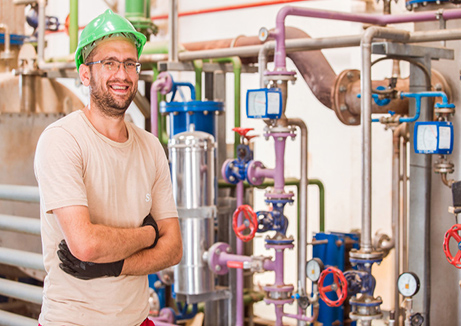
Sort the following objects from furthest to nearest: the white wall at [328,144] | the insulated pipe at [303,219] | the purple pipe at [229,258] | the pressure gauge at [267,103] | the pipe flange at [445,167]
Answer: the white wall at [328,144] < the insulated pipe at [303,219] < the purple pipe at [229,258] < the pressure gauge at [267,103] < the pipe flange at [445,167]

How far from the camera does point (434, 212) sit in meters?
3.26

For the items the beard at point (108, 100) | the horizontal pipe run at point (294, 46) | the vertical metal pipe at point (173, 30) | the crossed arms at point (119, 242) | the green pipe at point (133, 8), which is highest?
the green pipe at point (133, 8)

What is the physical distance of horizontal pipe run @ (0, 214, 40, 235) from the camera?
274cm

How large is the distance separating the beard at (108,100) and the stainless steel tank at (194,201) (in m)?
1.72

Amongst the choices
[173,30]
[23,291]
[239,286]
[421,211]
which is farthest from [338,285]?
[173,30]

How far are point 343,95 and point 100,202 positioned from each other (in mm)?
2222

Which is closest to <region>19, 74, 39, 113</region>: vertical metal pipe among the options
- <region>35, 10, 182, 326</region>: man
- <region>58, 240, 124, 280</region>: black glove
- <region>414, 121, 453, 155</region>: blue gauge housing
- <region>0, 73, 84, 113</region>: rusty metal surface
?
<region>0, 73, 84, 113</region>: rusty metal surface

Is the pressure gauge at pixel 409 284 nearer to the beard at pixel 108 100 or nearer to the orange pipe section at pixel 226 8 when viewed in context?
the beard at pixel 108 100

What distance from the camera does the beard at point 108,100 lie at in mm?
1727

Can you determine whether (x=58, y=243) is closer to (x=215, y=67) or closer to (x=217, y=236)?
(x=217, y=236)

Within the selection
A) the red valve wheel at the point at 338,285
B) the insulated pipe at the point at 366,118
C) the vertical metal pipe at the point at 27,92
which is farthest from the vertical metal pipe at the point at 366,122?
the vertical metal pipe at the point at 27,92

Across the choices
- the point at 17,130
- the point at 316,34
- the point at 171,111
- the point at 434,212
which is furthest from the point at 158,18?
the point at 434,212

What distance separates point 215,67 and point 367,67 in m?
1.46

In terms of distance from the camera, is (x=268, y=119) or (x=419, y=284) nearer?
(x=419, y=284)
